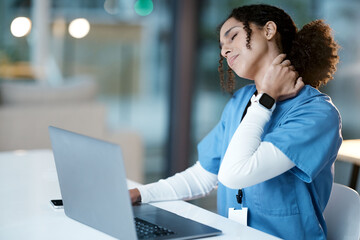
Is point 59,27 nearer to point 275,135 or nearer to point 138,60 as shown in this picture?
point 138,60

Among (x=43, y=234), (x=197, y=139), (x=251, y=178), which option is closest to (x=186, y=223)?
(x=251, y=178)

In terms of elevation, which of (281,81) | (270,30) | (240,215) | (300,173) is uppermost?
(270,30)

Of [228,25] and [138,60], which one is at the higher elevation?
[228,25]

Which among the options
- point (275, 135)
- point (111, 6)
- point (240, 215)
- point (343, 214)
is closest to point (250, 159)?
point (275, 135)

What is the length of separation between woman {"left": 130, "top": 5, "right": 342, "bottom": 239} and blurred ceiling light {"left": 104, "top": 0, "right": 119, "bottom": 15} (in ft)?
9.10

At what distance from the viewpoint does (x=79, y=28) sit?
14.3 feet

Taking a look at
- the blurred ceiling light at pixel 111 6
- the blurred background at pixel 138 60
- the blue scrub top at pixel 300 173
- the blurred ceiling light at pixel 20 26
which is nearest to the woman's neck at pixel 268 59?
the blue scrub top at pixel 300 173

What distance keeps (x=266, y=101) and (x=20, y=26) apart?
3296 millimetres

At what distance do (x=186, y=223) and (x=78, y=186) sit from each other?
0.26 metres

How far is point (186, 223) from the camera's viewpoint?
1.32 m

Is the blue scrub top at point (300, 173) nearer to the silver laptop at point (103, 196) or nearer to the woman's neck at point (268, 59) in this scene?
the woman's neck at point (268, 59)

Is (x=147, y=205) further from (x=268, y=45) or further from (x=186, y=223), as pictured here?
(x=268, y=45)

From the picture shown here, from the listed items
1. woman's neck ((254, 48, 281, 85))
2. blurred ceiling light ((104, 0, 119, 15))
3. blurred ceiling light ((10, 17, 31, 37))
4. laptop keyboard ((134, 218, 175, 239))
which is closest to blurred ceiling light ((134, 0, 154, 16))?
blurred ceiling light ((104, 0, 119, 15))

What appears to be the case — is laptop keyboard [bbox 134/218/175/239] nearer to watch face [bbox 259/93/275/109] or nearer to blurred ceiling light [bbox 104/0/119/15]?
watch face [bbox 259/93/275/109]
